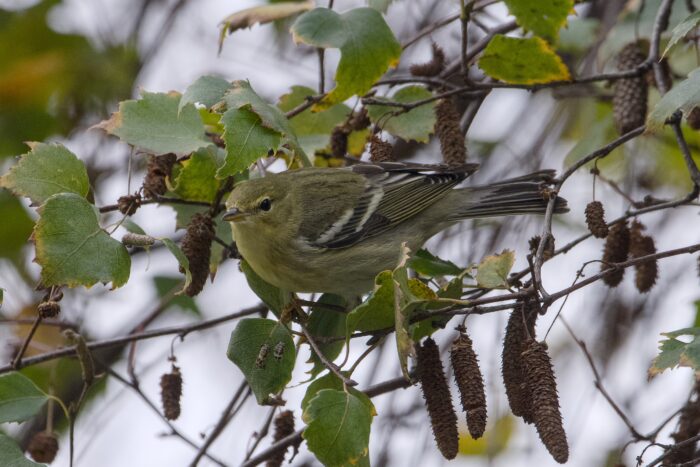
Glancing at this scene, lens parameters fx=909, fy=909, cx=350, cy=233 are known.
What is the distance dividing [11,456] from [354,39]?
1.55m

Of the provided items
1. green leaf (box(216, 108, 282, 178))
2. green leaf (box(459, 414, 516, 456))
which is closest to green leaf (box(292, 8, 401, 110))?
green leaf (box(216, 108, 282, 178))

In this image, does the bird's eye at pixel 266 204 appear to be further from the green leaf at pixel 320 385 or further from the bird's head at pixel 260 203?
the green leaf at pixel 320 385

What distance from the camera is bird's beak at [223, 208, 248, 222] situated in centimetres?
312

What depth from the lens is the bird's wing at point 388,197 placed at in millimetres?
3603

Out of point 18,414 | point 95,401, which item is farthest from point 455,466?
point 18,414

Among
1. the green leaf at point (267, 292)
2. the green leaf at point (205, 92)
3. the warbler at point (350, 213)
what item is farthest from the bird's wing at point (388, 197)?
the green leaf at point (205, 92)

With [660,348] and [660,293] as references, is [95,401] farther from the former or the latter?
[660,348]

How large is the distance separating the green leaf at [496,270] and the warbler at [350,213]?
3.34 feet

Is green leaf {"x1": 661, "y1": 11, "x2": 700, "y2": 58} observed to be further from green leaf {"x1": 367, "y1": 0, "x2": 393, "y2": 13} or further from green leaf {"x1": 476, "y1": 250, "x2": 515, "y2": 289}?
green leaf {"x1": 367, "y1": 0, "x2": 393, "y2": 13}

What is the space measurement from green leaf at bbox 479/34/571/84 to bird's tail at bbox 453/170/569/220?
75cm

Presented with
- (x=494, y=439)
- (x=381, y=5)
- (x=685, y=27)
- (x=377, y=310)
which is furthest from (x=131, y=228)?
(x=494, y=439)

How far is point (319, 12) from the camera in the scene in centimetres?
279

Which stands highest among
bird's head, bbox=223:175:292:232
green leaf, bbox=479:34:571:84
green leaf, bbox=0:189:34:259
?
green leaf, bbox=0:189:34:259

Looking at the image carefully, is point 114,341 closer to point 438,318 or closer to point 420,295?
point 438,318
